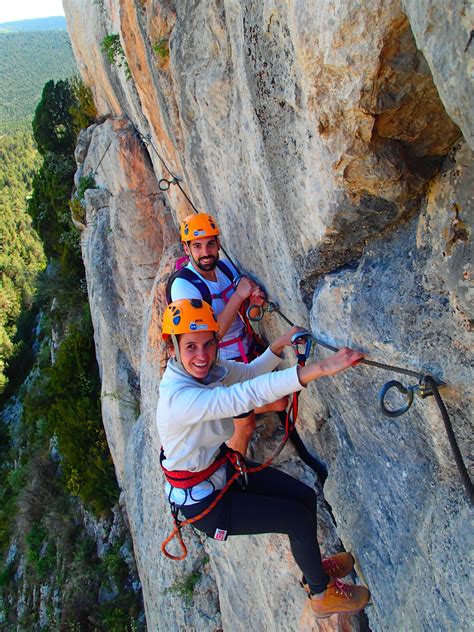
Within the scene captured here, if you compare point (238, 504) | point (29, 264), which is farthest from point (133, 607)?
point (29, 264)

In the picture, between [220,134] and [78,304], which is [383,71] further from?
[78,304]

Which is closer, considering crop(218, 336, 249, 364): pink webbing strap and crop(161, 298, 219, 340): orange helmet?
crop(161, 298, 219, 340): orange helmet

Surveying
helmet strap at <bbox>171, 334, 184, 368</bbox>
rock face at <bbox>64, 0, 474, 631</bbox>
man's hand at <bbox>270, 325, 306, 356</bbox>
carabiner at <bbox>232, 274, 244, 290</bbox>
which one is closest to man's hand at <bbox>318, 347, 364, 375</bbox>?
rock face at <bbox>64, 0, 474, 631</bbox>

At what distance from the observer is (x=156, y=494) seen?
6508 millimetres

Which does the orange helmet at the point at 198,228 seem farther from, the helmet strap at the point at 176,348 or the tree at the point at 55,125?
the tree at the point at 55,125

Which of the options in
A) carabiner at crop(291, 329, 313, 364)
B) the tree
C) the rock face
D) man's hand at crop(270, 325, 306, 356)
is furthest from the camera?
the tree

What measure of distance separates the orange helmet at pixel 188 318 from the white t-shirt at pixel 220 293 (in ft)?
2.60


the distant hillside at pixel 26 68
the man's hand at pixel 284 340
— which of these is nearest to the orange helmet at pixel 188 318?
the man's hand at pixel 284 340

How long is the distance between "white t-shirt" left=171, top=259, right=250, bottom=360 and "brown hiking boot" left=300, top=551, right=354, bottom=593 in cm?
172

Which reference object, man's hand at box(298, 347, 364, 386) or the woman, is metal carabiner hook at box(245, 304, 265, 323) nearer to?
the woman

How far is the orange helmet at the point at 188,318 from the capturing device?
3080 mm

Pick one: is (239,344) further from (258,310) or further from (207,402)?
(207,402)

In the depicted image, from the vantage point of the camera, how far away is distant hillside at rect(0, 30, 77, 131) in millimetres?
124125

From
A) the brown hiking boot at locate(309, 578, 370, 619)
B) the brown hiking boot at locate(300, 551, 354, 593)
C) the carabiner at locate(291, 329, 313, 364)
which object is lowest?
the brown hiking boot at locate(309, 578, 370, 619)
